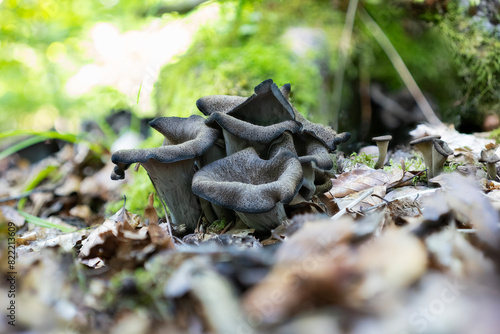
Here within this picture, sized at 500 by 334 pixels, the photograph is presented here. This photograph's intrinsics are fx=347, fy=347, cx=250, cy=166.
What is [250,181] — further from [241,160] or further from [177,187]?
[177,187]

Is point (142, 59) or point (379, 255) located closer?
point (379, 255)

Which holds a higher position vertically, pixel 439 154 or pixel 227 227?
pixel 439 154

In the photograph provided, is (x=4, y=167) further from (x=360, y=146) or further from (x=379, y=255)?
(x=379, y=255)

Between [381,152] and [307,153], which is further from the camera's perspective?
[381,152]

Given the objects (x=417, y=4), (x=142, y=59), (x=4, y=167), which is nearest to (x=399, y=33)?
(x=417, y=4)

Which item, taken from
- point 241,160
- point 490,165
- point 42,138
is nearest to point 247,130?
point 241,160

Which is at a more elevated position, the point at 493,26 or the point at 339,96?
the point at 493,26
